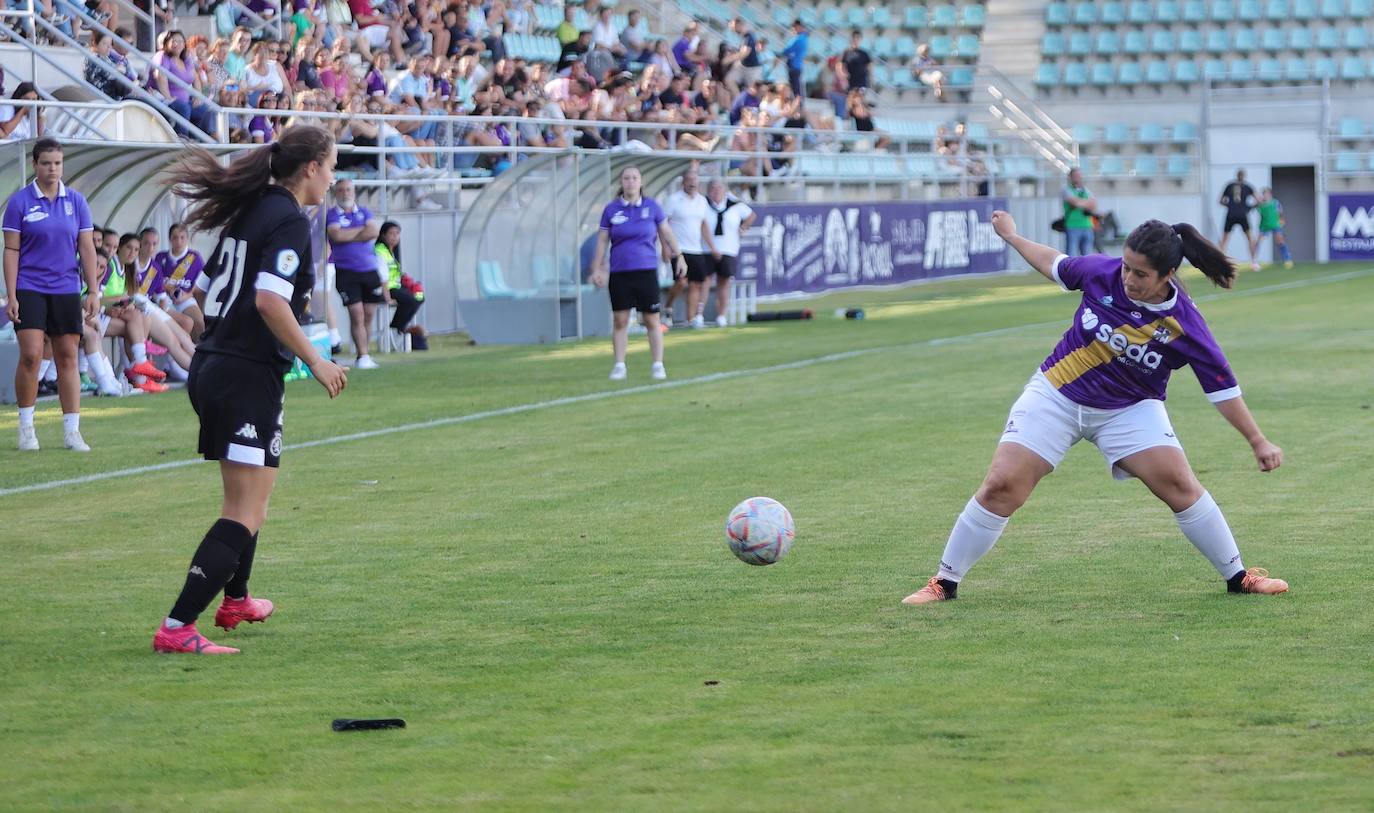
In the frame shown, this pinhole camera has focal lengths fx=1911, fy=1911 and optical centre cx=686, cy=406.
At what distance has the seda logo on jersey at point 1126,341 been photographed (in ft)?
23.3

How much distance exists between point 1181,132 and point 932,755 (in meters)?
41.4

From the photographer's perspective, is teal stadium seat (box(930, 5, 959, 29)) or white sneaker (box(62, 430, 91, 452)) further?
teal stadium seat (box(930, 5, 959, 29))

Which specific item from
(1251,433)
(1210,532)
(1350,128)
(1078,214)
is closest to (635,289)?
(1210,532)

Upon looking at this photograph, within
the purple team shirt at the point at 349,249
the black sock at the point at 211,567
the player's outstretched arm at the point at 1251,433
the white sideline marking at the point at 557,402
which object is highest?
the purple team shirt at the point at 349,249

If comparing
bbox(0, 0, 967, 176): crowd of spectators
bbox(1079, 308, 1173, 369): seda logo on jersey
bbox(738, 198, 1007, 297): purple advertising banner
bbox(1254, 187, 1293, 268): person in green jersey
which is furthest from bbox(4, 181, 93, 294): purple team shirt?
bbox(1254, 187, 1293, 268): person in green jersey

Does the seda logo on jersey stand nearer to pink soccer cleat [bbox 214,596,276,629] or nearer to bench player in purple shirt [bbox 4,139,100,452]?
pink soccer cleat [bbox 214,596,276,629]

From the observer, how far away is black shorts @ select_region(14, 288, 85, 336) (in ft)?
42.1

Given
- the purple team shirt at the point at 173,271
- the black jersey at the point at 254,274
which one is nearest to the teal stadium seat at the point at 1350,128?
the purple team shirt at the point at 173,271

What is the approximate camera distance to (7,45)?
69.5ft

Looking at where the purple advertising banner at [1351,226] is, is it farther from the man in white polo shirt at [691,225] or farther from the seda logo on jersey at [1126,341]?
the seda logo on jersey at [1126,341]

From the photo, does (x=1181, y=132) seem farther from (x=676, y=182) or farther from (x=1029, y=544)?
(x=1029, y=544)

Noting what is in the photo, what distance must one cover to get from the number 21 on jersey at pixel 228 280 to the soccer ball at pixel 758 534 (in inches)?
93.6

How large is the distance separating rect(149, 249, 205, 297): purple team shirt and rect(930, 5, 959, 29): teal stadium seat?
31.7 m

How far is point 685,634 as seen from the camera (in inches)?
273
